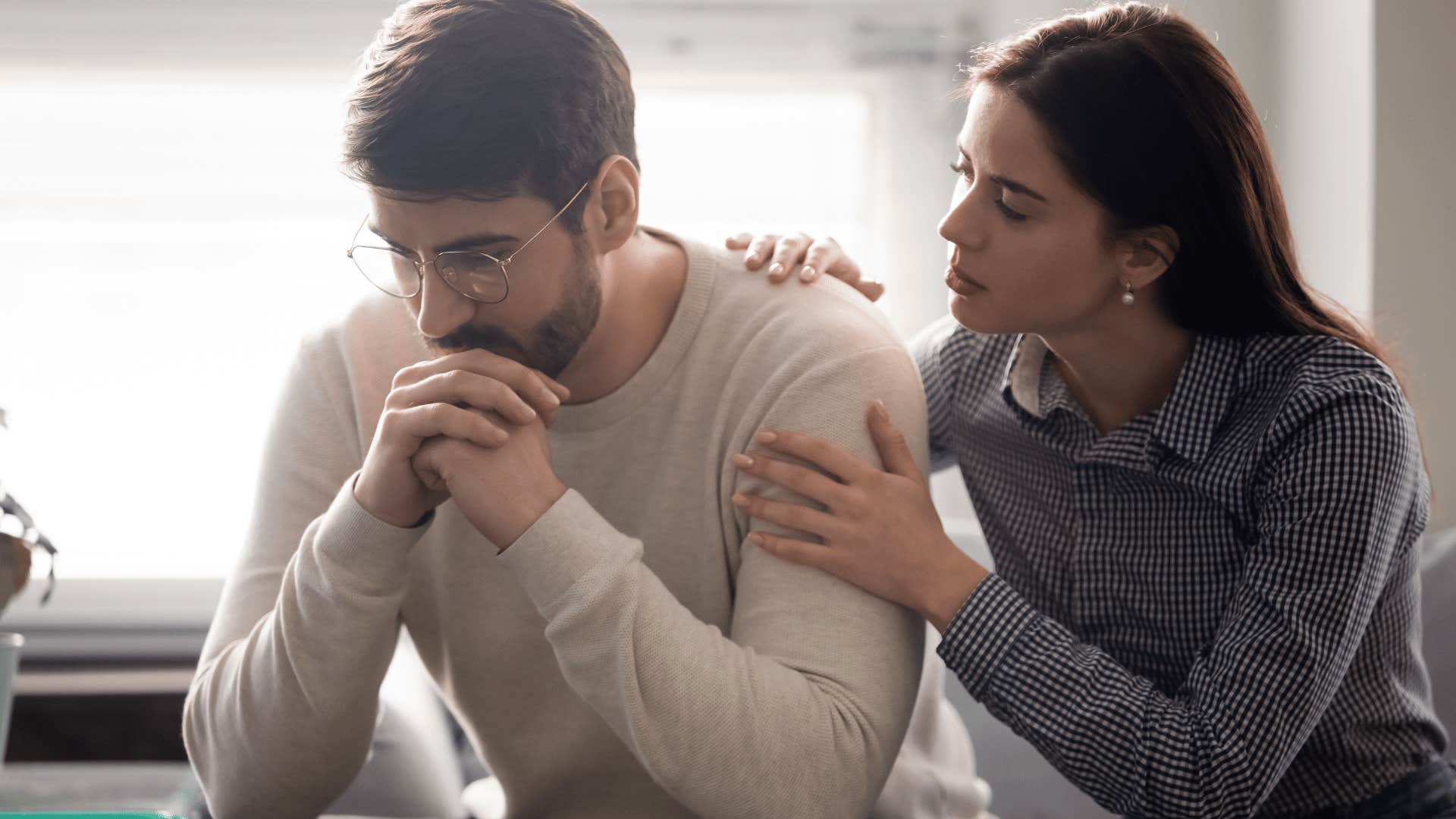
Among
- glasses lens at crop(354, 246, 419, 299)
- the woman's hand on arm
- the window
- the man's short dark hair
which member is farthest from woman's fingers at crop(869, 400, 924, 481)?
the window

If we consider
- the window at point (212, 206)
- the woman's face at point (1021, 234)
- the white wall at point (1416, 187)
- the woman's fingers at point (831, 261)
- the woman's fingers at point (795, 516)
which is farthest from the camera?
the window at point (212, 206)

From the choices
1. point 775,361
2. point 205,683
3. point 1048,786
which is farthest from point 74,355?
point 1048,786

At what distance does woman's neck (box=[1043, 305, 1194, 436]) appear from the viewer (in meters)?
1.28

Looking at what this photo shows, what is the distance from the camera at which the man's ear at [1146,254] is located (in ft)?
4.03

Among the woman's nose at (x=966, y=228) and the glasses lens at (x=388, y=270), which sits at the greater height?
the woman's nose at (x=966, y=228)

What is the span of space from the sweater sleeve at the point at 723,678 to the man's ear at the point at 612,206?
281mm

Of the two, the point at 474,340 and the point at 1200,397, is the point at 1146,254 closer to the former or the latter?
Result: the point at 1200,397

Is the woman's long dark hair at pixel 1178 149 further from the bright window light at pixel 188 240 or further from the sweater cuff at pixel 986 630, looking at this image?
the bright window light at pixel 188 240

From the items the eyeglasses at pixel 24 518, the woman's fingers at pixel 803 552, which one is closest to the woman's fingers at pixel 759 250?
the woman's fingers at pixel 803 552

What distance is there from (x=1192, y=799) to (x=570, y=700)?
1.91 ft

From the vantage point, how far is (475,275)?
1.11 metres

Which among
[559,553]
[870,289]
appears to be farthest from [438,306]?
[870,289]

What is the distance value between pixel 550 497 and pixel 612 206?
310 mm

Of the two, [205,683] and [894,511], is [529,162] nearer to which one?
A: [894,511]
